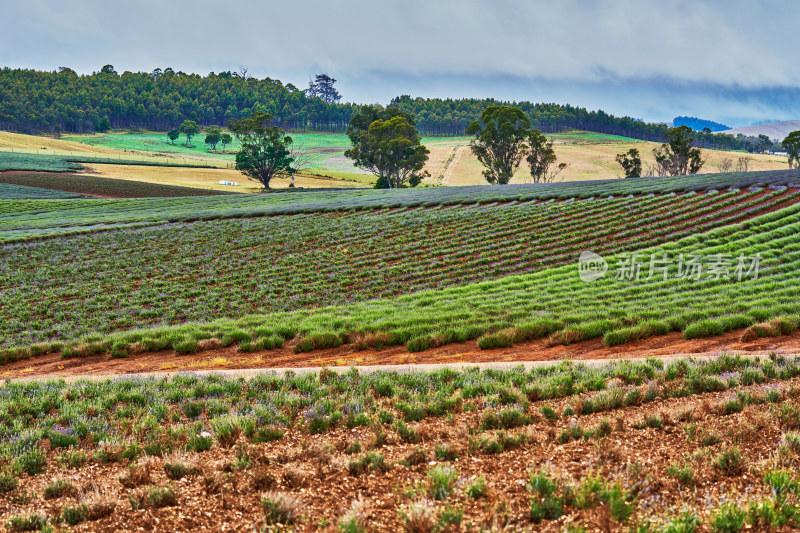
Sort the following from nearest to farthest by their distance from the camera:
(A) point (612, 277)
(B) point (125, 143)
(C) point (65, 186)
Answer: (A) point (612, 277) < (C) point (65, 186) < (B) point (125, 143)

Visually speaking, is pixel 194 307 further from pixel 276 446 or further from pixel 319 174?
pixel 319 174

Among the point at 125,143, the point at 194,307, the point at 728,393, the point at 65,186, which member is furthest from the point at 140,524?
the point at 125,143

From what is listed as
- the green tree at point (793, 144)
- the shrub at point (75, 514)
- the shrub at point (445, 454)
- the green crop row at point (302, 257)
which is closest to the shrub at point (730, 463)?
the shrub at point (445, 454)

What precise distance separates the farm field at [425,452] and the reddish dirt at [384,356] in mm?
2424

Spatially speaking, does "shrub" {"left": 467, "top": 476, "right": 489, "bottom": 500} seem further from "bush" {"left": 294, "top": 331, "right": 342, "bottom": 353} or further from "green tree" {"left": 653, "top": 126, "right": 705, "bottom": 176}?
"green tree" {"left": 653, "top": 126, "right": 705, "bottom": 176}

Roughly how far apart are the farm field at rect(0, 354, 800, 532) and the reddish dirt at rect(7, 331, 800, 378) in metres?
2.42

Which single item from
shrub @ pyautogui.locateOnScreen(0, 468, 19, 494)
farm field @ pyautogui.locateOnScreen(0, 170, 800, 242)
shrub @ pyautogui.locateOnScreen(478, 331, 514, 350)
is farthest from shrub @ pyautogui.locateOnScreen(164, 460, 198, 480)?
farm field @ pyautogui.locateOnScreen(0, 170, 800, 242)

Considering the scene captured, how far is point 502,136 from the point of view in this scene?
9144 centimetres

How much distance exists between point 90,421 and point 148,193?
80629 millimetres

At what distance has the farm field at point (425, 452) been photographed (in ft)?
15.7

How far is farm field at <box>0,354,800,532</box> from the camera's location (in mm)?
4789

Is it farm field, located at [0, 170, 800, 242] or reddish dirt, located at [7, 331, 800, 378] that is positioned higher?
farm field, located at [0, 170, 800, 242]

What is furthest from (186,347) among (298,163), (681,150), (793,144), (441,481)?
(793,144)

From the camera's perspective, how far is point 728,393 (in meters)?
7.38
